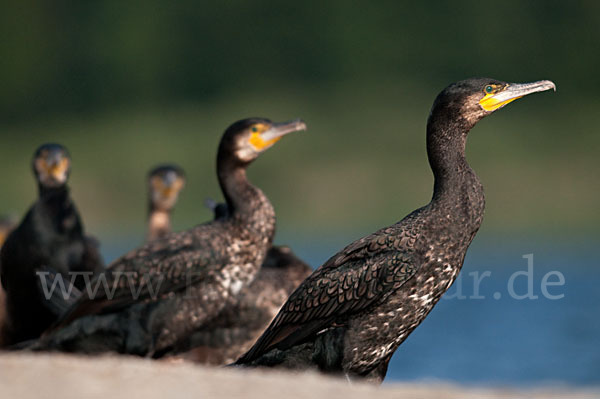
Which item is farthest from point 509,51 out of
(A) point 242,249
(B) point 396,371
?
(A) point 242,249

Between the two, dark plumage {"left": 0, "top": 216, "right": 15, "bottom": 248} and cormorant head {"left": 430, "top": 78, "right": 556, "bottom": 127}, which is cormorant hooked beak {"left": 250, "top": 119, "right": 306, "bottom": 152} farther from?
dark plumage {"left": 0, "top": 216, "right": 15, "bottom": 248}

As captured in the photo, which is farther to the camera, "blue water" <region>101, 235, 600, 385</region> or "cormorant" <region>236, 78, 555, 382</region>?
"blue water" <region>101, 235, 600, 385</region>

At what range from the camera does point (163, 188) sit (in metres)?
11.6

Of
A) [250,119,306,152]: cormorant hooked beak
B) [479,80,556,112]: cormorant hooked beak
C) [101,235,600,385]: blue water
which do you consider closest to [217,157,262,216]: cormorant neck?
[250,119,306,152]: cormorant hooked beak

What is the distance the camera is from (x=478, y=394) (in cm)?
529

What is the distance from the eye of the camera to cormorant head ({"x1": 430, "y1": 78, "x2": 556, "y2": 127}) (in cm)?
650

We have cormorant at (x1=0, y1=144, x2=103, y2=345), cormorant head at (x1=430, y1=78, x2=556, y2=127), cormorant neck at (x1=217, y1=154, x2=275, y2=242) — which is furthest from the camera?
cormorant at (x1=0, y1=144, x2=103, y2=345)

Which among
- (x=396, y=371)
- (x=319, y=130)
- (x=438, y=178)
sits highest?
(x=319, y=130)

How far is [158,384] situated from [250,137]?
3617 mm

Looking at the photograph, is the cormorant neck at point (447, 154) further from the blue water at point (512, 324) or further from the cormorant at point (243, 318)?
the blue water at point (512, 324)

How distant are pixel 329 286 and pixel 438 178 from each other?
84 cm

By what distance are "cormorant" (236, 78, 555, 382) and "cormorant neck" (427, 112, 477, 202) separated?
13 millimetres

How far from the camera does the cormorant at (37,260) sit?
9172 millimetres

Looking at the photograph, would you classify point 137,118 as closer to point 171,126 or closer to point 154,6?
point 171,126
